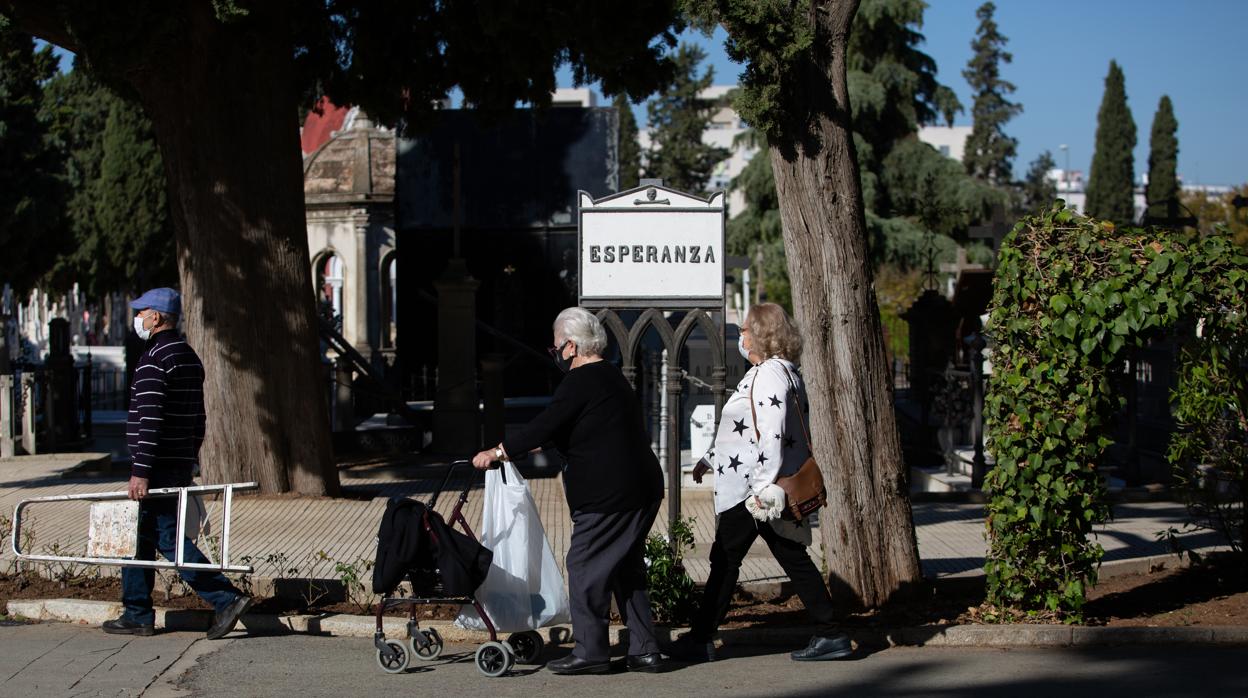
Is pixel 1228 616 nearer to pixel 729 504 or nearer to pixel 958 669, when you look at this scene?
pixel 958 669

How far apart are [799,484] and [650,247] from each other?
8.12 feet

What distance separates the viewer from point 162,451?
716cm

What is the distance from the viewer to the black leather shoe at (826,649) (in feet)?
21.8

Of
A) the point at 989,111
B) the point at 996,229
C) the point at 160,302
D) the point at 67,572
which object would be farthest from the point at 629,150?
the point at 160,302

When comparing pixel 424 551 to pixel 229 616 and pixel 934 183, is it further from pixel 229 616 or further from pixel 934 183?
pixel 934 183

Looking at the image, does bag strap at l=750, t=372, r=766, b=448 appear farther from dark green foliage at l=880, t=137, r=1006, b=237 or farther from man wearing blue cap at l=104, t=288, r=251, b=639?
dark green foliage at l=880, t=137, r=1006, b=237

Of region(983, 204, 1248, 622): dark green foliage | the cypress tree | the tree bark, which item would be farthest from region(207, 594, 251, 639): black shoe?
the cypress tree

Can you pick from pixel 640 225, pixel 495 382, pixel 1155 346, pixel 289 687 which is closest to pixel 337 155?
pixel 495 382

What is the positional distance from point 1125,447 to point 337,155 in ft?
86.2

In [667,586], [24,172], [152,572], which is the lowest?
[667,586]

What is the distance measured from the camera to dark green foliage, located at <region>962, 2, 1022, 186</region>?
65250mm

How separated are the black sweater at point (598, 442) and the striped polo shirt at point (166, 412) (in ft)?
6.86

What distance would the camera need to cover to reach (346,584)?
7949 mm

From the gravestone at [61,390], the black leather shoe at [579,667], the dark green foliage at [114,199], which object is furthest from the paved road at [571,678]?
the dark green foliage at [114,199]
